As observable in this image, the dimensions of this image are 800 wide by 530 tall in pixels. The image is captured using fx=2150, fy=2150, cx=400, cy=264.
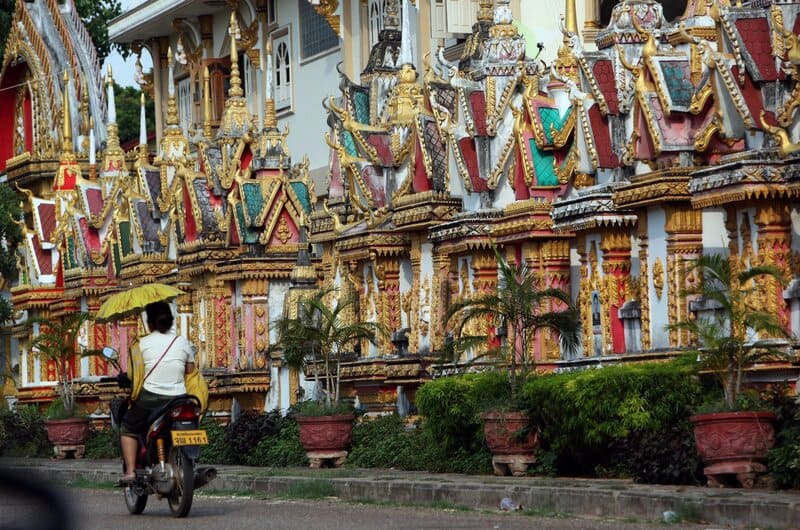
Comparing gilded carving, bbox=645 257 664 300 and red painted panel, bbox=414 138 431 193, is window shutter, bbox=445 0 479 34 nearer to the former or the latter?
red painted panel, bbox=414 138 431 193

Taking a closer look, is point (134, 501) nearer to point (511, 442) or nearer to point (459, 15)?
point (511, 442)

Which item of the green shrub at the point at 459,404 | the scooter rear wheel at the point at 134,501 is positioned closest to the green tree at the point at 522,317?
the green shrub at the point at 459,404

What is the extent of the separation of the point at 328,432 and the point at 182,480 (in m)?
8.68

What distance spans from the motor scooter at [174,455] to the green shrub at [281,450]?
357 inches

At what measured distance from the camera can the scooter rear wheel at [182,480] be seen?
17672mm

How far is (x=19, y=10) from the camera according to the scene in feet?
178

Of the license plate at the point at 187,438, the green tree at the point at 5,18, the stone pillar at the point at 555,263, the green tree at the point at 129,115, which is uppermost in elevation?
the green tree at the point at 5,18

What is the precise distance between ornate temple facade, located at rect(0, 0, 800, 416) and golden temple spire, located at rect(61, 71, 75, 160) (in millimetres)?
1143

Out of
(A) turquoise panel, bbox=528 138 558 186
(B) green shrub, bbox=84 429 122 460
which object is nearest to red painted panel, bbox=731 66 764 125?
(A) turquoise panel, bbox=528 138 558 186

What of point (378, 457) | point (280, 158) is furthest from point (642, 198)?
point (280, 158)

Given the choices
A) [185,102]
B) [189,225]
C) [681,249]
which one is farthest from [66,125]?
[681,249]

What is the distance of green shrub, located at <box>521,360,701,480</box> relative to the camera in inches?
760

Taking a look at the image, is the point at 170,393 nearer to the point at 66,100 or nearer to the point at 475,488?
the point at 475,488

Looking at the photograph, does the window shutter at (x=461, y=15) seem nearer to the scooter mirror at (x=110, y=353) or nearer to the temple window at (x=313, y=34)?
the temple window at (x=313, y=34)
